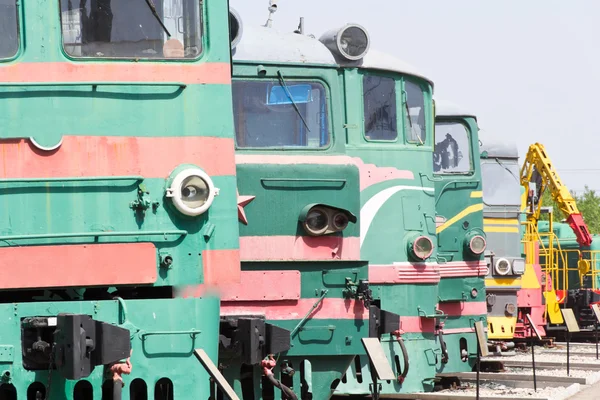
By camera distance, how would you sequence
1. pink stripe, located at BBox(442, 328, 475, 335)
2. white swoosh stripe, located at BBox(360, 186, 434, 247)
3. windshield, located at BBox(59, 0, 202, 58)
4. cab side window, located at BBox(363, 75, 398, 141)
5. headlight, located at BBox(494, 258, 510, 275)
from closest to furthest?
windshield, located at BBox(59, 0, 202, 58)
cab side window, located at BBox(363, 75, 398, 141)
white swoosh stripe, located at BBox(360, 186, 434, 247)
pink stripe, located at BBox(442, 328, 475, 335)
headlight, located at BBox(494, 258, 510, 275)

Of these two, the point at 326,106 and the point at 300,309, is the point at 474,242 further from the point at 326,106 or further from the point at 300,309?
the point at 300,309

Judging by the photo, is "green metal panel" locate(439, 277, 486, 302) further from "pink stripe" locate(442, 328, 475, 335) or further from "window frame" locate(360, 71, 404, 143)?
"window frame" locate(360, 71, 404, 143)

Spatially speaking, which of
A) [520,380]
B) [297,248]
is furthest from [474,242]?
[297,248]

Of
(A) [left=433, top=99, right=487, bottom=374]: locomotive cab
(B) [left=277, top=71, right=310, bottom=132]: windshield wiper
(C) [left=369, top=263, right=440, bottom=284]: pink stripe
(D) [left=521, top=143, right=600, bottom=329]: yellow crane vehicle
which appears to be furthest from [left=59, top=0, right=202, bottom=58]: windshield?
(D) [left=521, top=143, right=600, bottom=329]: yellow crane vehicle

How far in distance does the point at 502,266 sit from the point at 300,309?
8.83 meters

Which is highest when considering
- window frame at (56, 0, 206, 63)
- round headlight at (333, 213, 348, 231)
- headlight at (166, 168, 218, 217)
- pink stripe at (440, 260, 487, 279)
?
window frame at (56, 0, 206, 63)

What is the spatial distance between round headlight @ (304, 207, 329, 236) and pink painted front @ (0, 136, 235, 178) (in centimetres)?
226

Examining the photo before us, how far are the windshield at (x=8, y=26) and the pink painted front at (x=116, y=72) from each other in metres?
0.12

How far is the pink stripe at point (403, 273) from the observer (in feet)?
37.7

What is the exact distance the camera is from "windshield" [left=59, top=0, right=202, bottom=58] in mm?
6715

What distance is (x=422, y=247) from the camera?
38.4 feet

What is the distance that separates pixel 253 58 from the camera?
9508 millimetres

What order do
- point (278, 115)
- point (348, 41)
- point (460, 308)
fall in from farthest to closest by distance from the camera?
point (460, 308) → point (348, 41) → point (278, 115)

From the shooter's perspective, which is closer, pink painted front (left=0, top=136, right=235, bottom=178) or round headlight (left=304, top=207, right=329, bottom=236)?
pink painted front (left=0, top=136, right=235, bottom=178)
